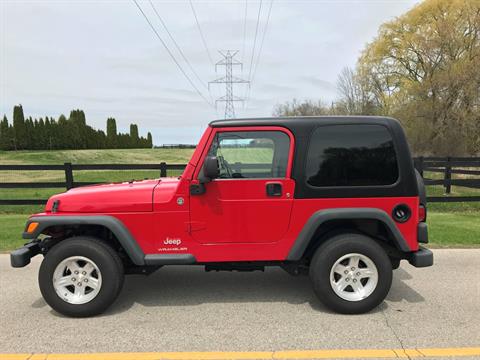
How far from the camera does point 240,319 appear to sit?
11.8 feet

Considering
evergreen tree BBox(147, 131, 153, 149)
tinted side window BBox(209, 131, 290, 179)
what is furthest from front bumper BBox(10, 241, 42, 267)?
evergreen tree BBox(147, 131, 153, 149)

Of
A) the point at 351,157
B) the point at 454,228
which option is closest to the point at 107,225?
the point at 351,157

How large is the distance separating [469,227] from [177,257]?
6.78 metres

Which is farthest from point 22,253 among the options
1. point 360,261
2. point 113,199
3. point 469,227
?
point 469,227

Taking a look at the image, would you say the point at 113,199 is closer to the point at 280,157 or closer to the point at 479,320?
the point at 280,157

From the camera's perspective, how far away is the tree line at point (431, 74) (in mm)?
22094

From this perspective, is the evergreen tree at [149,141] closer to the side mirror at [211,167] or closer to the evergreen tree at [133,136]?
the evergreen tree at [133,136]

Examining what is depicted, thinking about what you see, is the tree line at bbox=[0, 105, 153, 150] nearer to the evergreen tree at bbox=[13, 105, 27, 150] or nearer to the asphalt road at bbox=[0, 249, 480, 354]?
the evergreen tree at bbox=[13, 105, 27, 150]

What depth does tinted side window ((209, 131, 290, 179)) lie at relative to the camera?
380 centimetres

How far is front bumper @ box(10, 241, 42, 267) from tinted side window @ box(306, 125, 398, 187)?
10.0 ft

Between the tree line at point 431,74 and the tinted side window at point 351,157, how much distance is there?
852 inches

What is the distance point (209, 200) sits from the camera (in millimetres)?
3744

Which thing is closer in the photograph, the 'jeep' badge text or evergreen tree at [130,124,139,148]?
the 'jeep' badge text

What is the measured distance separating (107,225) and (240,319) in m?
1.65
